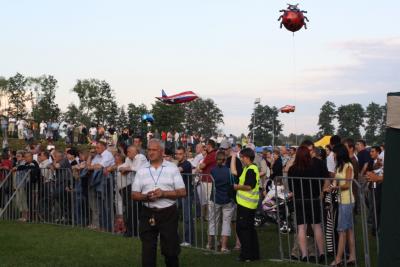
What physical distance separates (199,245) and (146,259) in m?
4.77

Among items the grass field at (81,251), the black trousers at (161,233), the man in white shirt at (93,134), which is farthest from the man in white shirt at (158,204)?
the man in white shirt at (93,134)

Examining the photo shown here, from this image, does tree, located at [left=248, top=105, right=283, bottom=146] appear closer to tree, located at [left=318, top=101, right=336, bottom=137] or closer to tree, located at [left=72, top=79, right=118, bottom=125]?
tree, located at [left=318, top=101, right=336, bottom=137]

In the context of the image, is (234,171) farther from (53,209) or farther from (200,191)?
(53,209)

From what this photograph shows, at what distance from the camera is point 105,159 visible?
14906mm

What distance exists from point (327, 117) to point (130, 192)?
98.0m

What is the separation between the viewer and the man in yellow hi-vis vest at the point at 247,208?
1041 centimetres

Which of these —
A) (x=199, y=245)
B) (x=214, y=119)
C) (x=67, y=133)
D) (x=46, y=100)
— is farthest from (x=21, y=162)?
(x=214, y=119)

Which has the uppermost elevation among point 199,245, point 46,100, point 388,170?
point 46,100

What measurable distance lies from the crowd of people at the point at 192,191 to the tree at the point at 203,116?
111 meters

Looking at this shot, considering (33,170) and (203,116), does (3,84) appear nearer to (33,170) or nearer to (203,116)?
(203,116)

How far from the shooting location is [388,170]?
13.4 feet

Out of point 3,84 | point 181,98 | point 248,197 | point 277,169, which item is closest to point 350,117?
point 3,84

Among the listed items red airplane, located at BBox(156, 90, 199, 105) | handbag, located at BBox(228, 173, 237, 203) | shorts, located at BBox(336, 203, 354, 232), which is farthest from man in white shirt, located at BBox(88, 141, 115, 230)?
red airplane, located at BBox(156, 90, 199, 105)

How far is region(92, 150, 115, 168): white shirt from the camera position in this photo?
14867 millimetres
